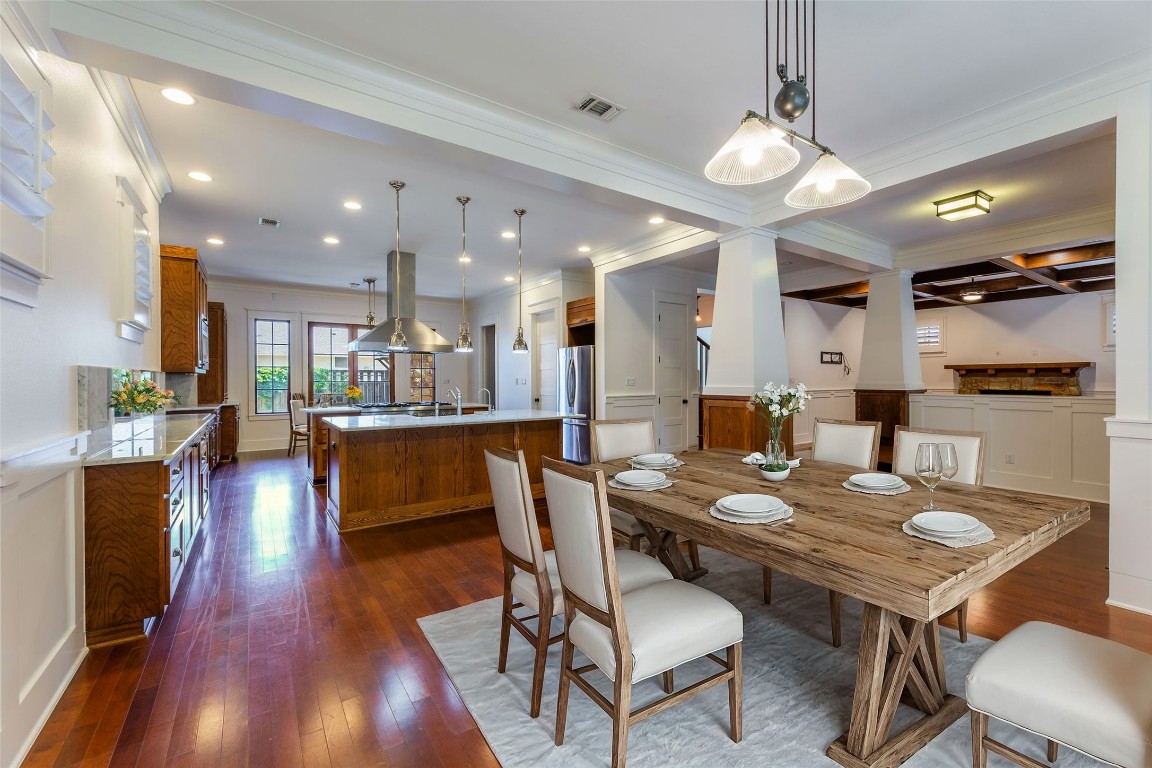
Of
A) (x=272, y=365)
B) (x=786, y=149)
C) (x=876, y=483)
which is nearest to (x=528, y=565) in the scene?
(x=876, y=483)

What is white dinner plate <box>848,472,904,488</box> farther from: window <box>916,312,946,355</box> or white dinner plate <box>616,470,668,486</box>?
window <box>916,312,946,355</box>

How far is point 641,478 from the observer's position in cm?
218

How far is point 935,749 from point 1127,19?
10.2 ft

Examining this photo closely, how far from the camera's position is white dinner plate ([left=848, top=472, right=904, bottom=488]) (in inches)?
79.4

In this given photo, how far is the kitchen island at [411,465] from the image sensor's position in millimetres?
3959

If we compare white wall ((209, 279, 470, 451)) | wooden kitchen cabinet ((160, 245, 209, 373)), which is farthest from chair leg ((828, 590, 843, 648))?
white wall ((209, 279, 470, 451))

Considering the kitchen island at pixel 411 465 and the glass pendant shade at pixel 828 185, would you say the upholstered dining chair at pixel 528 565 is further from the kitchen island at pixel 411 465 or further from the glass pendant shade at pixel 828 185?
the kitchen island at pixel 411 465

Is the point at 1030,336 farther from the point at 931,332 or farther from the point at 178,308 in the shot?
the point at 178,308

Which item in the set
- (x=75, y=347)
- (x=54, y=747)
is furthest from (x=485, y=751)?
(x=75, y=347)

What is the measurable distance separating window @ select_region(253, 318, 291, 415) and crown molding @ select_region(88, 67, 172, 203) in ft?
15.0

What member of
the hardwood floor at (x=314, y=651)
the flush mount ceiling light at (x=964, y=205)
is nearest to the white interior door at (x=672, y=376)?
the flush mount ceiling light at (x=964, y=205)

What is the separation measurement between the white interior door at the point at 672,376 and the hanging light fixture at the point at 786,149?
4406 millimetres

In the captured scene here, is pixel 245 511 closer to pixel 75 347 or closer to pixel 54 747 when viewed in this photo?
pixel 75 347

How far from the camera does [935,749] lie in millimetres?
1587
